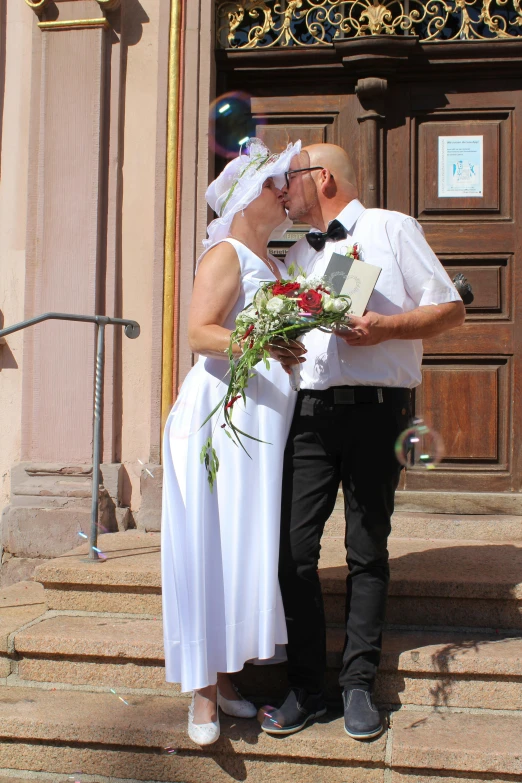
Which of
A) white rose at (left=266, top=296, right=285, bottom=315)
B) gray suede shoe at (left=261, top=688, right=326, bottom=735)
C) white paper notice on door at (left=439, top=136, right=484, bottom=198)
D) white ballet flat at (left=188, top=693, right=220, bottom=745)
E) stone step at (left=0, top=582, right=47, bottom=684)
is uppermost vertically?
white paper notice on door at (left=439, top=136, right=484, bottom=198)

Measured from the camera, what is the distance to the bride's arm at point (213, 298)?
282 cm

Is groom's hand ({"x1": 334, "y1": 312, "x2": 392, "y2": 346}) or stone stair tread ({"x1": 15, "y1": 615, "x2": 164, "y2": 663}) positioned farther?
stone stair tread ({"x1": 15, "y1": 615, "x2": 164, "y2": 663})

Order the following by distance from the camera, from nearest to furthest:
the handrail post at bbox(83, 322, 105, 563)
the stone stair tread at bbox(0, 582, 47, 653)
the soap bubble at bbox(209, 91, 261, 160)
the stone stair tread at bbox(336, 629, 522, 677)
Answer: the stone stair tread at bbox(336, 629, 522, 677), the stone stair tread at bbox(0, 582, 47, 653), the handrail post at bbox(83, 322, 105, 563), the soap bubble at bbox(209, 91, 261, 160)

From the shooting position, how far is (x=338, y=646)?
3.18 meters

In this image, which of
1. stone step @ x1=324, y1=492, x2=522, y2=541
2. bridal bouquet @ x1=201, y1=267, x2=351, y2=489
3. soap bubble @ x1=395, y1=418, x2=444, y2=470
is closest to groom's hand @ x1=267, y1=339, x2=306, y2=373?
bridal bouquet @ x1=201, y1=267, x2=351, y2=489

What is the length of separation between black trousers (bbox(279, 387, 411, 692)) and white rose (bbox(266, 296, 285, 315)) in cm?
48

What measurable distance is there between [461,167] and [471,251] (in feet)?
1.76

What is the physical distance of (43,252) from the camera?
201 inches

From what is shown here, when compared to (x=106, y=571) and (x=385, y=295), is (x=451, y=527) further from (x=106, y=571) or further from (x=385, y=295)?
(x=385, y=295)

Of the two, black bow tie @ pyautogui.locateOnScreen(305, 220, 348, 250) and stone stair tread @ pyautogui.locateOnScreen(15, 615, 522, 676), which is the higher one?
black bow tie @ pyautogui.locateOnScreen(305, 220, 348, 250)

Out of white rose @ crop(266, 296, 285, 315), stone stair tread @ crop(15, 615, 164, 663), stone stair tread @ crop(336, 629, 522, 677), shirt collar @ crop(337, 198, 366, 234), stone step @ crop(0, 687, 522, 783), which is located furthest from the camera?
stone stair tread @ crop(15, 615, 164, 663)

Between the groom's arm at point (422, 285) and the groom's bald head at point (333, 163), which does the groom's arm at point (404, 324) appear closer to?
the groom's arm at point (422, 285)

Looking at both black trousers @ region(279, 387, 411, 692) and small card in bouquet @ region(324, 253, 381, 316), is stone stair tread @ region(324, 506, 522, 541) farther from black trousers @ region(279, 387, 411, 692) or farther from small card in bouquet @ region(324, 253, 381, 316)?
small card in bouquet @ region(324, 253, 381, 316)

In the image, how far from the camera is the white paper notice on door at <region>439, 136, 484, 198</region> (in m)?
5.12
